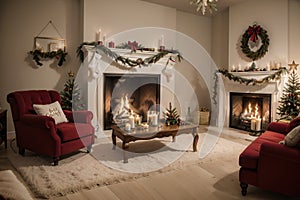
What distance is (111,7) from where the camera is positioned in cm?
500

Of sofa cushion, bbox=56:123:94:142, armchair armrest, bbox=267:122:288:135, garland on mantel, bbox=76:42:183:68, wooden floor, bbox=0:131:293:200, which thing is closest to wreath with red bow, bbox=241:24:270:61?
garland on mantel, bbox=76:42:183:68

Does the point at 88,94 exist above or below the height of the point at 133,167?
Answer: above

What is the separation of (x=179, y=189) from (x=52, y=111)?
214cm

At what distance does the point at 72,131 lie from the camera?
3.23 m

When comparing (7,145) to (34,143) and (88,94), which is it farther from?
(88,94)

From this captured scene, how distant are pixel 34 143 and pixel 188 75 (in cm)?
422

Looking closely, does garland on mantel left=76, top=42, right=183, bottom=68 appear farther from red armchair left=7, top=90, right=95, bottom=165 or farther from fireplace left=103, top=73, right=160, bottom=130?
red armchair left=7, top=90, right=95, bottom=165

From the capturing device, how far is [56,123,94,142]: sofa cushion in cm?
313

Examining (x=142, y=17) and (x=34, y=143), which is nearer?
(x=34, y=143)

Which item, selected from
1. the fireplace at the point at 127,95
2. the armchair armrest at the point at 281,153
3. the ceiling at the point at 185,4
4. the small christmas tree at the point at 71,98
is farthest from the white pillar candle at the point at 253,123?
the small christmas tree at the point at 71,98

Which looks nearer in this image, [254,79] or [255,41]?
[254,79]

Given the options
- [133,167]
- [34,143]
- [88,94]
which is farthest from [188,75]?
[34,143]

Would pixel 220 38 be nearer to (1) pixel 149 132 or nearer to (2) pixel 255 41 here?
(2) pixel 255 41

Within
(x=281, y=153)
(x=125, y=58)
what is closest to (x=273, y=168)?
(x=281, y=153)
